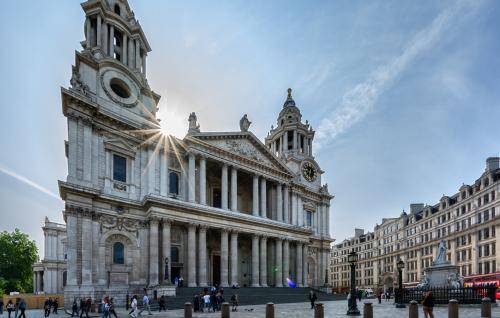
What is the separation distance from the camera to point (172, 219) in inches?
1403

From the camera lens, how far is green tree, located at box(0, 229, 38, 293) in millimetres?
72500

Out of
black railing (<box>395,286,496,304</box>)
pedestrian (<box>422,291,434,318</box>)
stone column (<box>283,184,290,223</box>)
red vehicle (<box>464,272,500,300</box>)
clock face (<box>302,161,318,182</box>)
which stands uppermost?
clock face (<box>302,161,318,182</box>)

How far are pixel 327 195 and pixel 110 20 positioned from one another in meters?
38.7

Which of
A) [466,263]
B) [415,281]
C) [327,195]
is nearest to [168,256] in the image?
[327,195]

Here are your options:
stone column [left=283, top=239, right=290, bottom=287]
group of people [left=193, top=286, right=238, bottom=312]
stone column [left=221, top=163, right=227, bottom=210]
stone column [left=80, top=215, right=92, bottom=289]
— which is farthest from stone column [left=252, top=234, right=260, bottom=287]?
stone column [left=80, top=215, right=92, bottom=289]

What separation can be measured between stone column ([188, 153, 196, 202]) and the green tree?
52.0m

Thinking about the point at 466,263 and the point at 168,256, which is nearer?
the point at 168,256

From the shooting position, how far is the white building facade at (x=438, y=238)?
61.1 m

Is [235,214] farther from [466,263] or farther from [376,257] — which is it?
[376,257]

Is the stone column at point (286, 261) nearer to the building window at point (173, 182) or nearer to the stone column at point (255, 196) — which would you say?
the stone column at point (255, 196)

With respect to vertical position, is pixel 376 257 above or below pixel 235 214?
below

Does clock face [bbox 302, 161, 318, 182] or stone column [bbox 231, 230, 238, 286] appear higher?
clock face [bbox 302, 161, 318, 182]

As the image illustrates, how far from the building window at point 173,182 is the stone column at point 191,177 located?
5.01 feet

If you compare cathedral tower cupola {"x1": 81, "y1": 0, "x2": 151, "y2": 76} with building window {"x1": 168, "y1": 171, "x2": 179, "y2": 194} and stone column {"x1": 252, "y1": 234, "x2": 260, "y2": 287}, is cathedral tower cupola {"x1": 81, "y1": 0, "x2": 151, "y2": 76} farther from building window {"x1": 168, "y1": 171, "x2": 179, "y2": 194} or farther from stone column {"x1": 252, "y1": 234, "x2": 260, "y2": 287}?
stone column {"x1": 252, "y1": 234, "x2": 260, "y2": 287}
